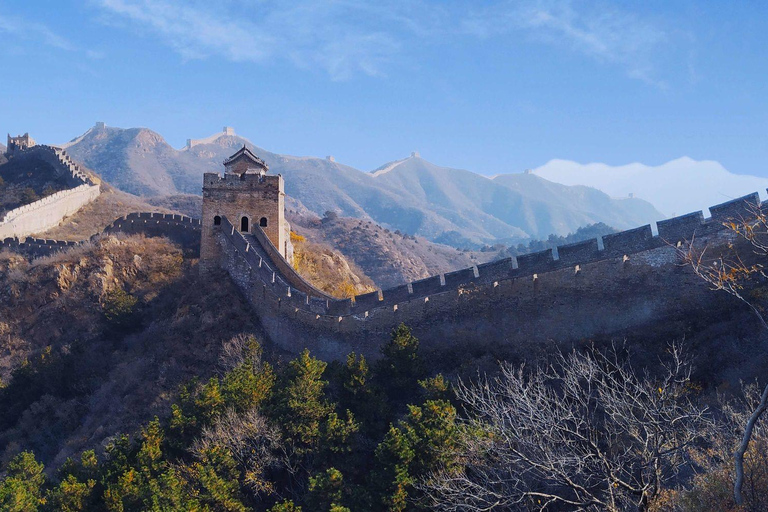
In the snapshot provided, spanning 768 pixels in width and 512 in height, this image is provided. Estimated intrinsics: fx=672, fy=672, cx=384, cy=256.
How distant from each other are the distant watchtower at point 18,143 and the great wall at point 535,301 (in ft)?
137

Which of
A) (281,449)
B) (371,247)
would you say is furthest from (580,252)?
(371,247)

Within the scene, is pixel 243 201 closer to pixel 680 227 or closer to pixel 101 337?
pixel 101 337

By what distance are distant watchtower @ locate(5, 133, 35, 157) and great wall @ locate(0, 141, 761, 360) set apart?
41702 millimetres

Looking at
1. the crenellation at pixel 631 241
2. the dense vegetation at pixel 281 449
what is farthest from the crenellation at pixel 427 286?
the crenellation at pixel 631 241

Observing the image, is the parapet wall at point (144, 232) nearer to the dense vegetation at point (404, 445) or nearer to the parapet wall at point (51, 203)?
the parapet wall at point (51, 203)

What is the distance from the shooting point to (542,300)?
1530cm

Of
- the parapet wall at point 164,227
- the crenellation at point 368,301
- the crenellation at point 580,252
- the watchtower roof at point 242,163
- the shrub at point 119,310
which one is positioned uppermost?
the watchtower roof at point 242,163

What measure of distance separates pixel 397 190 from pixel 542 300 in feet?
390

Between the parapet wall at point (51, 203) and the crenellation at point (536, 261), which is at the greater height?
the parapet wall at point (51, 203)

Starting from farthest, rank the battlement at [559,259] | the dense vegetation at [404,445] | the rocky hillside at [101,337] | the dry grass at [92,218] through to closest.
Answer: the dry grass at [92,218] < the rocky hillside at [101,337] < the battlement at [559,259] < the dense vegetation at [404,445]

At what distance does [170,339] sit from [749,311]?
16.5m

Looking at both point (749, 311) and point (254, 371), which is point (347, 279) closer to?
point (254, 371)

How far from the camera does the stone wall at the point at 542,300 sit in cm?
1407

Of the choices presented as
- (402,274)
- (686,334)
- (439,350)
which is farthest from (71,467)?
(402,274)
